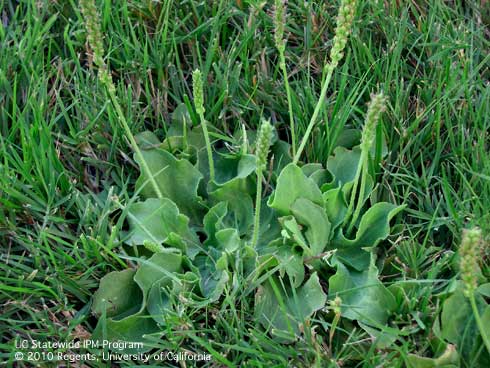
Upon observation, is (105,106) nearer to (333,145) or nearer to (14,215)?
(14,215)

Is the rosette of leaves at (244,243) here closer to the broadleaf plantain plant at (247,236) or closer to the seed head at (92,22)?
the broadleaf plantain plant at (247,236)

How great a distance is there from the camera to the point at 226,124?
2.71 meters

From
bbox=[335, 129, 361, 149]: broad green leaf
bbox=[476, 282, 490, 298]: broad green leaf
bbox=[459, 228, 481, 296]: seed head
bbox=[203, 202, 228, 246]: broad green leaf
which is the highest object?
bbox=[459, 228, 481, 296]: seed head

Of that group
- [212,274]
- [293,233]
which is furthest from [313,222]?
[212,274]

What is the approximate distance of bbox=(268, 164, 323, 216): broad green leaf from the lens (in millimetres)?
2254

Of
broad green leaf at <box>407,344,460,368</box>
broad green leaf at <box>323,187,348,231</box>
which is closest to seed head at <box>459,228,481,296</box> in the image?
broad green leaf at <box>407,344,460,368</box>

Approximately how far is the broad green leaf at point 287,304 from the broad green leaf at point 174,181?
0.44 m

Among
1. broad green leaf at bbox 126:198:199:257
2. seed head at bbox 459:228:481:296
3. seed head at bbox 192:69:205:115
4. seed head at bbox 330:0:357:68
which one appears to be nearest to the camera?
seed head at bbox 459:228:481:296

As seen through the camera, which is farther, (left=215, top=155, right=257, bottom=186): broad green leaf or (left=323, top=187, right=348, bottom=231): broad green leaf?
(left=215, top=155, right=257, bottom=186): broad green leaf

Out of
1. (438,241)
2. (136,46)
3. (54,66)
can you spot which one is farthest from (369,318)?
(54,66)

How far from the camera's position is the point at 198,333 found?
214 centimetres

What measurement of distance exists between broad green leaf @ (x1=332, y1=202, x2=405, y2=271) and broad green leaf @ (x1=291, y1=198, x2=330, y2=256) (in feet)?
0.20

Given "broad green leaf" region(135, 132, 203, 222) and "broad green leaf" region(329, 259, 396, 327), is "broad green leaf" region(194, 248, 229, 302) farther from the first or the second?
"broad green leaf" region(329, 259, 396, 327)

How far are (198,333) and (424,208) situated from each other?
933mm
